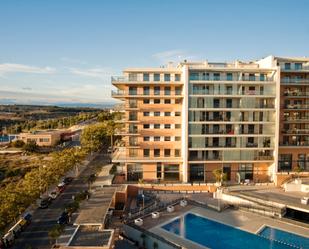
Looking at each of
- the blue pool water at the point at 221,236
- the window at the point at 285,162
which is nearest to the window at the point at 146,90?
the blue pool water at the point at 221,236

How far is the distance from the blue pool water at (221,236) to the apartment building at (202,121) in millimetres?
16382

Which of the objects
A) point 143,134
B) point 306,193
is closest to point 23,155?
point 143,134

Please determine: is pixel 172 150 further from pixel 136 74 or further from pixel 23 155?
pixel 23 155

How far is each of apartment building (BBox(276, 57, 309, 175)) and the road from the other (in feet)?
110

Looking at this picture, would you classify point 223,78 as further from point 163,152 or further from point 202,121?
point 163,152

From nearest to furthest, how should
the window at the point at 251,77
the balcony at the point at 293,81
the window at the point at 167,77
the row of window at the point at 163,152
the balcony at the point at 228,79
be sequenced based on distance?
the balcony at the point at 228,79 → the window at the point at 251,77 → the window at the point at 167,77 → the balcony at the point at 293,81 → the row of window at the point at 163,152

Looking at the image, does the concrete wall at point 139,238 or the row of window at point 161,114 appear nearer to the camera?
the concrete wall at point 139,238

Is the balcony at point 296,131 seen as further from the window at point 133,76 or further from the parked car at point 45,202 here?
the parked car at point 45,202

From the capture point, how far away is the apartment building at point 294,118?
51625 millimetres

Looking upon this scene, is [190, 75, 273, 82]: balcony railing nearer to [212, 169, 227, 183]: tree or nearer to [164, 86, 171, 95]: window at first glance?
[164, 86, 171, 95]: window

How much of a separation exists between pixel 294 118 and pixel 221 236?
29.8 m

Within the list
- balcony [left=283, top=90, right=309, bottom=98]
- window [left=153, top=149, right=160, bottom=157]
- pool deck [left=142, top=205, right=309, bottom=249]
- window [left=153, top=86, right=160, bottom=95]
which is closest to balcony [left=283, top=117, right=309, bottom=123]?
balcony [left=283, top=90, right=309, bottom=98]

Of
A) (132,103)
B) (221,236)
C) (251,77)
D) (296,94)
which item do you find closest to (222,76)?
(251,77)

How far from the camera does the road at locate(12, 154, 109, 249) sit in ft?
98.1
